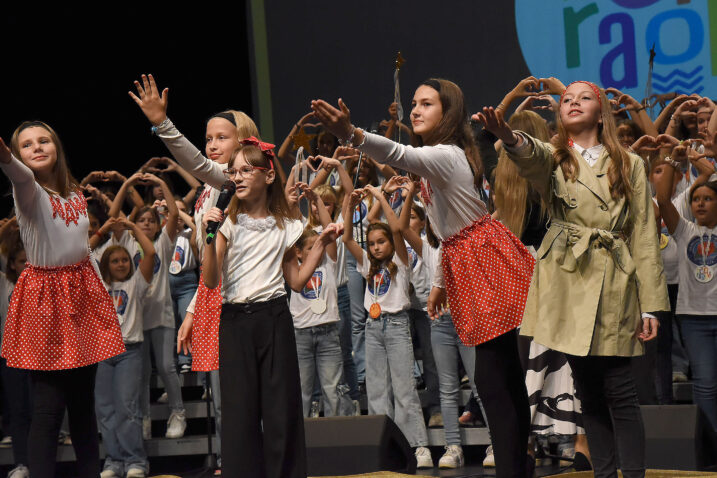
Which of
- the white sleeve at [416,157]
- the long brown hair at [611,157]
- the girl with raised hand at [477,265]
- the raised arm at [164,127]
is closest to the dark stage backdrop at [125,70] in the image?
the raised arm at [164,127]


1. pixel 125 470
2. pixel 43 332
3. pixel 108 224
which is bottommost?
pixel 125 470

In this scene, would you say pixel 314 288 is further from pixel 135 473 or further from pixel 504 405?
pixel 504 405

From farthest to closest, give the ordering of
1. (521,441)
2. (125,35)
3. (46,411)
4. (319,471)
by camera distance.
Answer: (125,35) → (319,471) → (46,411) → (521,441)

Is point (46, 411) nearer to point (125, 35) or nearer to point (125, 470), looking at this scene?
point (125, 470)

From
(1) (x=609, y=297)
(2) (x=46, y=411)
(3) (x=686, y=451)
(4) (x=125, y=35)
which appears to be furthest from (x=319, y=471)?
(4) (x=125, y=35)

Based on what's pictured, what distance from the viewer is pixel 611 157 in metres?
3.11

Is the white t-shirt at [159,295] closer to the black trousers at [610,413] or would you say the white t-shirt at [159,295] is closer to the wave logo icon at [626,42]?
the wave logo icon at [626,42]

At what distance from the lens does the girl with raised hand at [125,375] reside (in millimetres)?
5645

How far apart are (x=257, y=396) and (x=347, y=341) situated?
2605 mm

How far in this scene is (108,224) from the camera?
5668mm

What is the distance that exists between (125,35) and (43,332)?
5.43 metres

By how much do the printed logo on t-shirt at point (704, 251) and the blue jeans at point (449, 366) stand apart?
1.36 meters

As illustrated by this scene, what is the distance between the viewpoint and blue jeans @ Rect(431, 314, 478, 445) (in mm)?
5270

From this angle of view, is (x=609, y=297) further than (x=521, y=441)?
No
